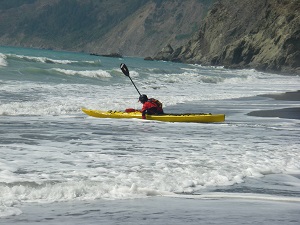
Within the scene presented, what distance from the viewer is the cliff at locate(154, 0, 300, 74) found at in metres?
88.9

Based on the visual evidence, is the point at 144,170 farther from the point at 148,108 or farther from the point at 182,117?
the point at 148,108

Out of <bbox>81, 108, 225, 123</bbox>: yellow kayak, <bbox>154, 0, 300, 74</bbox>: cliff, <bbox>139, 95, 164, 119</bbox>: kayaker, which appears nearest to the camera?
<bbox>81, 108, 225, 123</bbox>: yellow kayak

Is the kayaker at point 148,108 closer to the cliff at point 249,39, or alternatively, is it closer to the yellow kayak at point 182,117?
the yellow kayak at point 182,117

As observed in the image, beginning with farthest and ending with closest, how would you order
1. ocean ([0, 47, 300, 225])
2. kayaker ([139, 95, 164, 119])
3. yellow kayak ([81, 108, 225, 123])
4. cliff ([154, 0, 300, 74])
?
1. cliff ([154, 0, 300, 74])
2. kayaker ([139, 95, 164, 119])
3. yellow kayak ([81, 108, 225, 123])
4. ocean ([0, 47, 300, 225])

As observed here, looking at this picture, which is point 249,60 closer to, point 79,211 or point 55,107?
point 55,107

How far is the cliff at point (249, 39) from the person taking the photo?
88.9 meters

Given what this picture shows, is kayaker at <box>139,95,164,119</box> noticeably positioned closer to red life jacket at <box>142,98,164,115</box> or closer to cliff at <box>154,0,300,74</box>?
red life jacket at <box>142,98,164,115</box>

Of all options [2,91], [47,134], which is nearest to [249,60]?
[2,91]

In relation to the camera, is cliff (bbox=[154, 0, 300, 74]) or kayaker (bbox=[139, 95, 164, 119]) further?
cliff (bbox=[154, 0, 300, 74])

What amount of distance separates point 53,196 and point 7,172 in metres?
1.34

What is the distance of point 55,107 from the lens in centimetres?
1850

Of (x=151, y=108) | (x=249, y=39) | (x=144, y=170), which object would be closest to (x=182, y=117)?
(x=151, y=108)

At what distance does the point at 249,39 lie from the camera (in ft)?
345

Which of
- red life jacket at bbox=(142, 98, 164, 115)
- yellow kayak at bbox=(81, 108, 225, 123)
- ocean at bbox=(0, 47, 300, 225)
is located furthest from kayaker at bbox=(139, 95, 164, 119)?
ocean at bbox=(0, 47, 300, 225)
